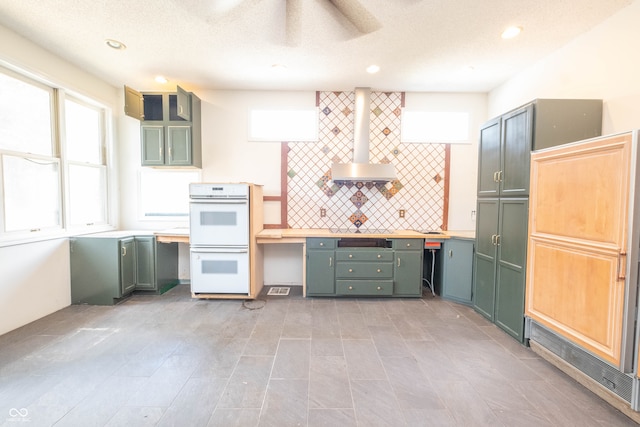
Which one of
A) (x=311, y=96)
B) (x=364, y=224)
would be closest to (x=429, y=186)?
(x=364, y=224)

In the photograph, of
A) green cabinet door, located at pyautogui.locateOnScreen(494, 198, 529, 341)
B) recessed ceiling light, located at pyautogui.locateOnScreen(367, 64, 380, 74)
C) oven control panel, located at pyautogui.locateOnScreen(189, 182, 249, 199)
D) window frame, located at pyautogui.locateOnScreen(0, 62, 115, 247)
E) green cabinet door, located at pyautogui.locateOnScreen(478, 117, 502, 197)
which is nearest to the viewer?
green cabinet door, located at pyautogui.locateOnScreen(494, 198, 529, 341)

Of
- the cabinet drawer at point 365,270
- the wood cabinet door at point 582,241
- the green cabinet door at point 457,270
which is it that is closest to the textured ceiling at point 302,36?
the wood cabinet door at point 582,241

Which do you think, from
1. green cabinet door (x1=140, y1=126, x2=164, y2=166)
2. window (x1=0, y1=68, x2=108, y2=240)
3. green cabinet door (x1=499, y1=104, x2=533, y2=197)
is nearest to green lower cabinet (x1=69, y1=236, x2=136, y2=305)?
window (x1=0, y1=68, x2=108, y2=240)

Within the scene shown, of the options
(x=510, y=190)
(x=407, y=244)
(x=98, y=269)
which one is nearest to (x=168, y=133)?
(x=98, y=269)

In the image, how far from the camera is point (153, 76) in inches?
126

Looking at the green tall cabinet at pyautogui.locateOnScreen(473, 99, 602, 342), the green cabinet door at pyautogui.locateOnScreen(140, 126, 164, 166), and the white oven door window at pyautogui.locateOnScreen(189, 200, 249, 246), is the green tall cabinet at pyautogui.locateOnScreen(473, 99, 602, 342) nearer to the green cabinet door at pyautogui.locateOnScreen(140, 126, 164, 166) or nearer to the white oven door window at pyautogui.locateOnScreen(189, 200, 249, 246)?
the white oven door window at pyautogui.locateOnScreen(189, 200, 249, 246)

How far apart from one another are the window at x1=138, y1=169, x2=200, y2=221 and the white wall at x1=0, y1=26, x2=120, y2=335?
103 centimetres

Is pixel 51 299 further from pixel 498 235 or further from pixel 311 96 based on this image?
pixel 498 235

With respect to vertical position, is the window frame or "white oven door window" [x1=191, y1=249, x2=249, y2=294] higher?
the window frame

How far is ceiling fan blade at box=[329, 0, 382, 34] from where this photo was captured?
198cm

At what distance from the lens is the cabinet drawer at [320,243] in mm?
3178

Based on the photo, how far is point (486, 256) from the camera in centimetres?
271

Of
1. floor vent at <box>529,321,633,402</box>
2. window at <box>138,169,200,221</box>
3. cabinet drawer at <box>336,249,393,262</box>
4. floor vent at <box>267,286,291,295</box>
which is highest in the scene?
window at <box>138,169,200,221</box>

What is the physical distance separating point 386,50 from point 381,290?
2.71m
